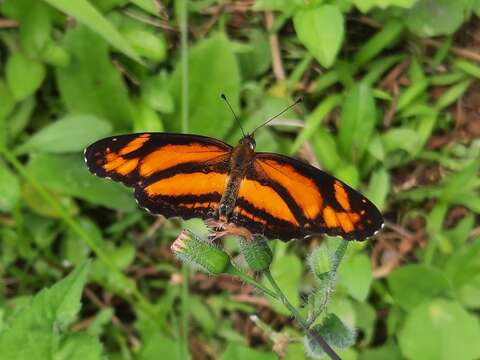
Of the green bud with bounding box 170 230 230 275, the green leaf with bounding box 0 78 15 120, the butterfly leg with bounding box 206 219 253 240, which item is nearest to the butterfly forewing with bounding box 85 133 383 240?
the butterfly leg with bounding box 206 219 253 240

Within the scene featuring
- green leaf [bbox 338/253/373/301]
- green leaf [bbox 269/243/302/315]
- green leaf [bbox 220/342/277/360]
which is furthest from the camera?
green leaf [bbox 269/243/302/315]

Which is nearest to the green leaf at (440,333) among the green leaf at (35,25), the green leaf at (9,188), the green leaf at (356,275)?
the green leaf at (356,275)

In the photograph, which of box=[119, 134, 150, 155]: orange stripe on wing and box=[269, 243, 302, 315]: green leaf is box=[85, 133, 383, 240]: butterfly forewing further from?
box=[269, 243, 302, 315]: green leaf

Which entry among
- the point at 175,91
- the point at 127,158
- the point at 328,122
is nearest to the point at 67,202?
the point at 175,91

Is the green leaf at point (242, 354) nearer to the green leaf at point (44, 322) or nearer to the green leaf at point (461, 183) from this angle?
the green leaf at point (44, 322)

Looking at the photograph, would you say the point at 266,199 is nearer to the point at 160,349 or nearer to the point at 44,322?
the point at 44,322

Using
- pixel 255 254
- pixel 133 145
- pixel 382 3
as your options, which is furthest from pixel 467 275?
pixel 133 145
